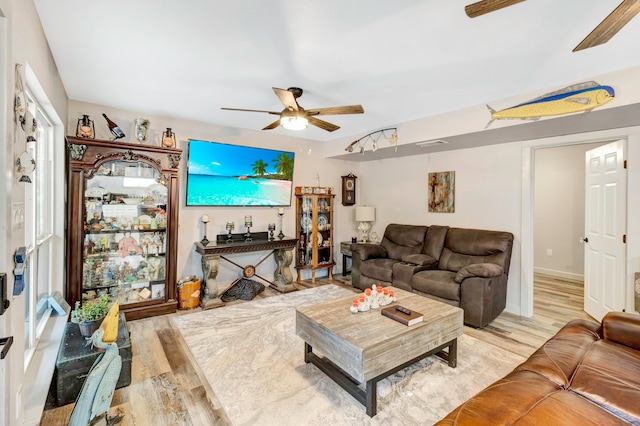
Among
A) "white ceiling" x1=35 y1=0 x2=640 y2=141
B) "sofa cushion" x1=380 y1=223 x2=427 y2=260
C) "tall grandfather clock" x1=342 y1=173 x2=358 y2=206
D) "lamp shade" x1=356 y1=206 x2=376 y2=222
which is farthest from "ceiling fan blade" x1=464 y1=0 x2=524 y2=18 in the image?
"tall grandfather clock" x1=342 y1=173 x2=358 y2=206

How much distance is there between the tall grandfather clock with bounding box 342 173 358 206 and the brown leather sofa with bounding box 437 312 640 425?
4.10 metres

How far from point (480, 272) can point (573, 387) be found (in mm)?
1878

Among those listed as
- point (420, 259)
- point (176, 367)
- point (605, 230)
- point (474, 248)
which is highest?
Result: point (605, 230)

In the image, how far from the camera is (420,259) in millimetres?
4059

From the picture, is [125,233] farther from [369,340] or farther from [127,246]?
[369,340]

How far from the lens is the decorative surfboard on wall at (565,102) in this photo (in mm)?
2483

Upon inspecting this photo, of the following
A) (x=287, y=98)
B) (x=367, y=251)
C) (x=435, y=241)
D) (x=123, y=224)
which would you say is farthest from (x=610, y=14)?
(x=123, y=224)

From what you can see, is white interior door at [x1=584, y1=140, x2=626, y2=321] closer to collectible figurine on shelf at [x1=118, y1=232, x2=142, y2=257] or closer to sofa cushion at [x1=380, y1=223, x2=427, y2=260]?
sofa cushion at [x1=380, y1=223, x2=427, y2=260]

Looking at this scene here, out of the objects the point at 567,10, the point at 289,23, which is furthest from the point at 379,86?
the point at 567,10

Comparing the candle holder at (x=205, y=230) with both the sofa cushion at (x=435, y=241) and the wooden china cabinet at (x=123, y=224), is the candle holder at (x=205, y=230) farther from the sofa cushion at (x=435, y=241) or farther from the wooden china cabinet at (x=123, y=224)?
the sofa cushion at (x=435, y=241)

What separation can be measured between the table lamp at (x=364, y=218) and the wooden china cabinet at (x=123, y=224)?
306 centimetres

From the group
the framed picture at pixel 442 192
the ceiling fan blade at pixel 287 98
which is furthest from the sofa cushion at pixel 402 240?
the ceiling fan blade at pixel 287 98

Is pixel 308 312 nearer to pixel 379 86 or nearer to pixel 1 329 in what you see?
pixel 1 329

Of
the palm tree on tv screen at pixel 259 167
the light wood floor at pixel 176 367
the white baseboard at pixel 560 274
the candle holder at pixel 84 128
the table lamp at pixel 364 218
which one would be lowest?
the light wood floor at pixel 176 367
